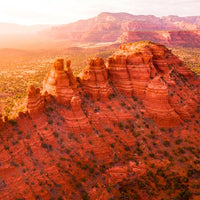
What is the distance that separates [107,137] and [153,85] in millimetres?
12639

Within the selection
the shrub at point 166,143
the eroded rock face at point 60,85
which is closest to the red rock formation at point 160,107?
the shrub at point 166,143

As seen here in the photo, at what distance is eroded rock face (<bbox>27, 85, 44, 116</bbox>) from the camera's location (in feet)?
70.5

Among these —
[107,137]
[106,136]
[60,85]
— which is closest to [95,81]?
[60,85]

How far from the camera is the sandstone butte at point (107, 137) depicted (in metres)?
19.2

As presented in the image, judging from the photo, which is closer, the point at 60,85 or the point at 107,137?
the point at 107,137

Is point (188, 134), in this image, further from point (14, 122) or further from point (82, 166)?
point (14, 122)

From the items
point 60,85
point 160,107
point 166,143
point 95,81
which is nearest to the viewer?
point 60,85

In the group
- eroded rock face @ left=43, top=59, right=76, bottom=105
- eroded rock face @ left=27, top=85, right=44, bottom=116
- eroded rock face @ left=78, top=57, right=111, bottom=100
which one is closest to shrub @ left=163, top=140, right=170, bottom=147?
eroded rock face @ left=78, top=57, right=111, bottom=100

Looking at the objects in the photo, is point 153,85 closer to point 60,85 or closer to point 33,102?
point 60,85

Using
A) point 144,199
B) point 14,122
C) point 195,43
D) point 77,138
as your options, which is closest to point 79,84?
point 77,138

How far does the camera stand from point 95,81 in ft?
92.3

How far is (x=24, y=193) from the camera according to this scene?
1716cm

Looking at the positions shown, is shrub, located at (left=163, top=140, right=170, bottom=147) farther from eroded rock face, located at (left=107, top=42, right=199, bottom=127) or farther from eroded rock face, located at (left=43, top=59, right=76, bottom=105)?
eroded rock face, located at (left=43, top=59, right=76, bottom=105)

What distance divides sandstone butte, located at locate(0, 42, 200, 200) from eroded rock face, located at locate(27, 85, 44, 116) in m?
0.13
